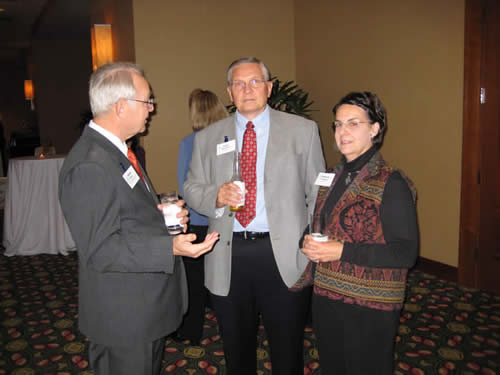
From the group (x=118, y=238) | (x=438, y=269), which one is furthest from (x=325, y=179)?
(x=438, y=269)

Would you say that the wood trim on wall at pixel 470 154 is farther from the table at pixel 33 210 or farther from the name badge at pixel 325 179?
the table at pixel 33 210

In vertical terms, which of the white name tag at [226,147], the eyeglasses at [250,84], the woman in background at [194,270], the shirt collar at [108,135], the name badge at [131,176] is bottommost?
the woman in background at [194,270]

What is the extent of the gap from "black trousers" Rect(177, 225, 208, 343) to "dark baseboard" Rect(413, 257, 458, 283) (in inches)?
98.6

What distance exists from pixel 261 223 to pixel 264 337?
58.2 inches

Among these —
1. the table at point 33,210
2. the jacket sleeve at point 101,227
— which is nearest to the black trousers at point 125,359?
the jacket sleeve at point 101,227

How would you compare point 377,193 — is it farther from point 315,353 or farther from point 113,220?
point 315,353

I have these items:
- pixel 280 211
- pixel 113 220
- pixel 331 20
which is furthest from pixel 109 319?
pixel 331 20

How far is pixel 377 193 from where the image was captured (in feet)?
4.84

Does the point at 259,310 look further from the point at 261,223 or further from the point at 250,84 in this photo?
the point at 250,84

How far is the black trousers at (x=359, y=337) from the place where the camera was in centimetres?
150

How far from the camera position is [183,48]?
17.8 ft

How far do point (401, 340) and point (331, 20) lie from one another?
13.0 feet

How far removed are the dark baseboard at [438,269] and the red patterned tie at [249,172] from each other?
2.92 metres

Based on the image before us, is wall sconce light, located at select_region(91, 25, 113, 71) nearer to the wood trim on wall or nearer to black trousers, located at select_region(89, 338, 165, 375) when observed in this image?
the wood trim on wall
